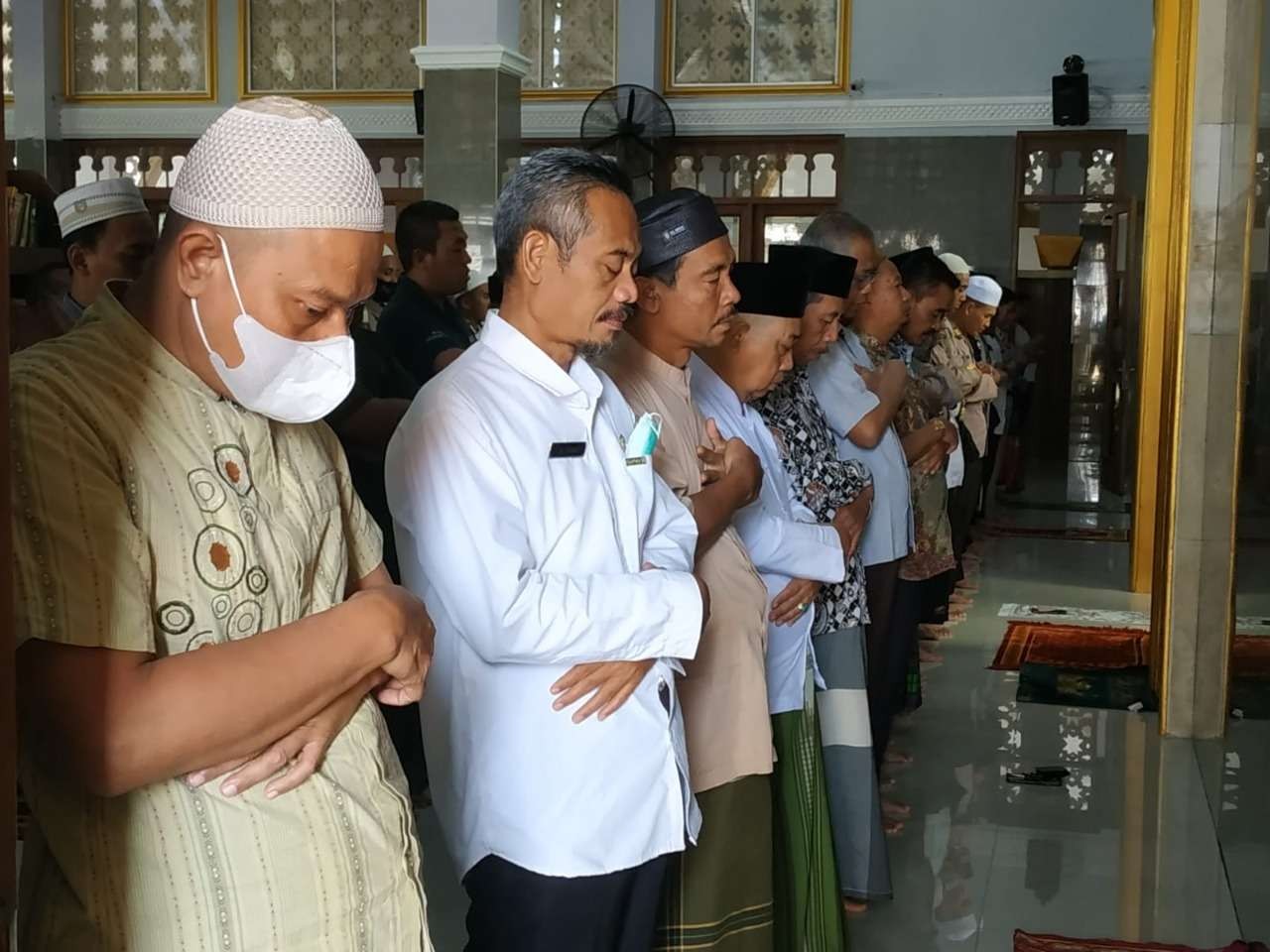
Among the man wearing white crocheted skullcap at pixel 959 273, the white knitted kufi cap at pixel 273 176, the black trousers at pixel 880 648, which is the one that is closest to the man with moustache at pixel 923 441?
the black trousers at pixel 880 648

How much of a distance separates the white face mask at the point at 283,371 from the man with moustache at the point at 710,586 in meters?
1.13

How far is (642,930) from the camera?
2092 millimetres

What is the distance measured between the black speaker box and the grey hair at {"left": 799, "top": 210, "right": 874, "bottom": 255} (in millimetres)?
8565

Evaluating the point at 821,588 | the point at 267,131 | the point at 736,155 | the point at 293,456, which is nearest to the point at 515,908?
the point at 293,456

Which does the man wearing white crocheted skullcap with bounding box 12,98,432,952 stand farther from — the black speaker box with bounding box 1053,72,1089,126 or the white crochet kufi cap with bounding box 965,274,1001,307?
the black speaker box with bounding box 1053,72,1089,126

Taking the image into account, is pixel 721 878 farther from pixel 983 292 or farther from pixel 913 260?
pixel 983 292

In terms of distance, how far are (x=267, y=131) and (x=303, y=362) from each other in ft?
0.68

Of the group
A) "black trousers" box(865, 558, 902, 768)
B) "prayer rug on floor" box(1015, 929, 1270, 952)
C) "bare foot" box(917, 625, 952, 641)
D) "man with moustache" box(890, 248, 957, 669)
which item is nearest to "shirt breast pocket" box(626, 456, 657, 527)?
"prayer rug on floor" box(1015, 929, 1270, 952)

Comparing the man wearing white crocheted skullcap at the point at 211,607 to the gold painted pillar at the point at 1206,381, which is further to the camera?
the gold painted pillar at the point at 1206,381

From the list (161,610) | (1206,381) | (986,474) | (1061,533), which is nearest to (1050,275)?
(986,474)

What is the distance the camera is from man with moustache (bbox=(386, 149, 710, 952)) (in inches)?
75.0

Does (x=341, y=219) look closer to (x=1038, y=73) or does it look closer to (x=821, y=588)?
(x=821, y=588)

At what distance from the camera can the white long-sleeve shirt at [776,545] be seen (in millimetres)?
2885

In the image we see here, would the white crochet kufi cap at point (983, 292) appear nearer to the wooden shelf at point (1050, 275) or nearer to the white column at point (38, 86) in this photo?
the wooden shelf at point (1050, 275)
